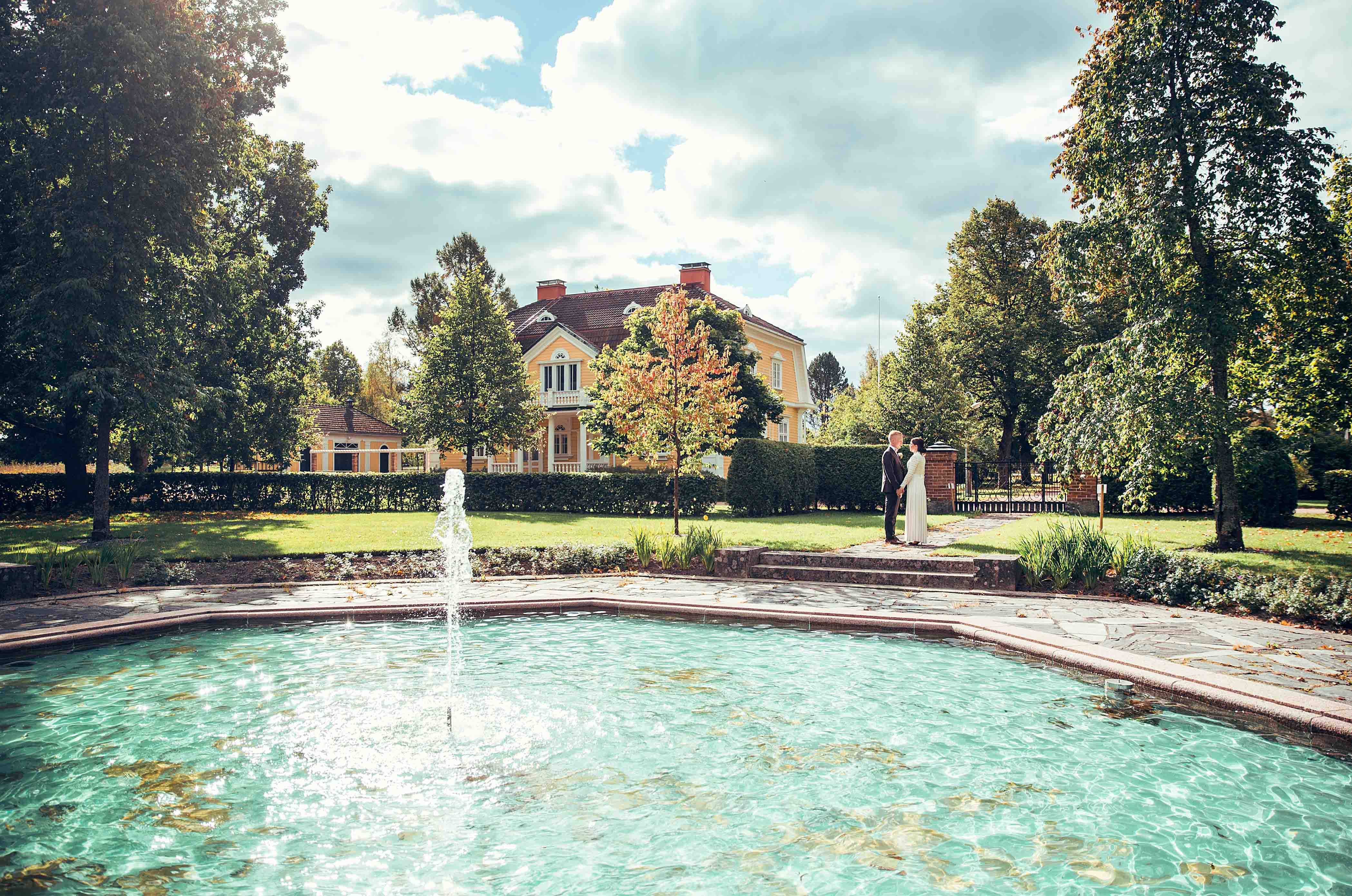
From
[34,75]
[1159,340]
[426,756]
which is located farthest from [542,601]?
[34,75]

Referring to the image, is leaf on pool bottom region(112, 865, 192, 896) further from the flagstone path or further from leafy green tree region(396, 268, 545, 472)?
leafy green tree region(396, 268, 545, 472)

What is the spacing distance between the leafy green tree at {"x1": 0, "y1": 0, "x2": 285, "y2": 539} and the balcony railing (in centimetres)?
2221

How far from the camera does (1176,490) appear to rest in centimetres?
2047

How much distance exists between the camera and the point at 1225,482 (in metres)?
13.2

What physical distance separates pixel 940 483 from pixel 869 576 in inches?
501

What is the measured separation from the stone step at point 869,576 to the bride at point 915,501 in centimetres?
330

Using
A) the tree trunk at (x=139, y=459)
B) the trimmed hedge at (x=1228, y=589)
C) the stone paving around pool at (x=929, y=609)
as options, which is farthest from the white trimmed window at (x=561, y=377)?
the trimmed hedge at (x=1228, y=589)

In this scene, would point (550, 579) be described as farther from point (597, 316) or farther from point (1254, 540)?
point (597, 316)

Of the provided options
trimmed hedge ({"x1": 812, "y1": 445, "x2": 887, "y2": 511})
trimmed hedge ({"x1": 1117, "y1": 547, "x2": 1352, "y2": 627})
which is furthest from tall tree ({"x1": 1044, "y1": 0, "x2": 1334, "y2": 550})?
trimmed hedge ({"x1": 812, "y1": 445, "x2": 887, "y2": 511})

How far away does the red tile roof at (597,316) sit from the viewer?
42.4m

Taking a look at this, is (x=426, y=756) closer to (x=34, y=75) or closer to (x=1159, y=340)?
(x=1159, y=340)

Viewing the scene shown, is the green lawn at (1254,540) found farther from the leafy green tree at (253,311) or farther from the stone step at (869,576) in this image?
the leafy green tree at (253,311)

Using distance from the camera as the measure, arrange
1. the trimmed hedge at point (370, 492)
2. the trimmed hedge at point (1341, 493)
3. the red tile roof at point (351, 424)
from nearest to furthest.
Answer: the trimmed hedge at point (1341, 493), the trimmed hedge at point (370, 492), the red tile roof at point (351, 424)

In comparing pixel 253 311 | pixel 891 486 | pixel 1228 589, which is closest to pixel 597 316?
pixel 253 311
